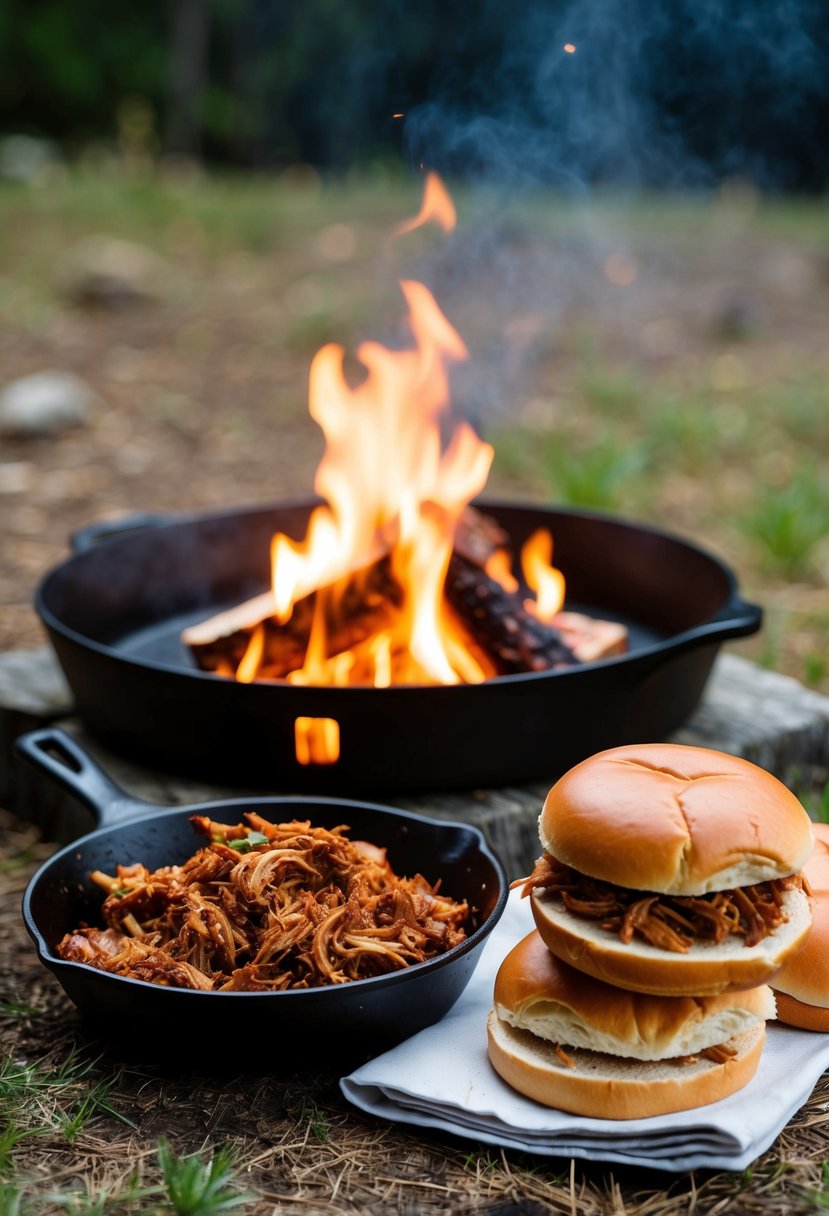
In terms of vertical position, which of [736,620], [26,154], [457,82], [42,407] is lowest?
[26,154]

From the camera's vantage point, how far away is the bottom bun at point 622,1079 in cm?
206

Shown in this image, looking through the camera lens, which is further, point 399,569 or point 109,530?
point 109,530

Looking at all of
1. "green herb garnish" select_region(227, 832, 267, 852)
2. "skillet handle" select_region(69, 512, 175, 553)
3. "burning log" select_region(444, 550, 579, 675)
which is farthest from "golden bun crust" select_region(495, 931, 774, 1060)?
"skillet handle" select_region(69, 512, 175, 553)

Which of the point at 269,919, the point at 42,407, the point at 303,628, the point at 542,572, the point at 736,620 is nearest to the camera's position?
the point at 269,919

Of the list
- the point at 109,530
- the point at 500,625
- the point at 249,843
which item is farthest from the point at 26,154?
the point at 249,843


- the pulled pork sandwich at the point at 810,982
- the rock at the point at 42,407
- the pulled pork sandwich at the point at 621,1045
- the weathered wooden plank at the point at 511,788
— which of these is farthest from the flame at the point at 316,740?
the rock at the point at 42,407

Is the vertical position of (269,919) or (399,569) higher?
(399,569)

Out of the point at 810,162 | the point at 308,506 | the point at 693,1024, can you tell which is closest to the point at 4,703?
the point at 308,506

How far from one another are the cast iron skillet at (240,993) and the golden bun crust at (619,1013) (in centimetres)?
16

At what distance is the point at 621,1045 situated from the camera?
2.05 metres

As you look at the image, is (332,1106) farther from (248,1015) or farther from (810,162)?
(810,162)

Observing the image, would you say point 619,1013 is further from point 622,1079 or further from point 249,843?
point 249,843

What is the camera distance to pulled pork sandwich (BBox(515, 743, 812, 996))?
6.52 ft

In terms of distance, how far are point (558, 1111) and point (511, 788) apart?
1.04m
